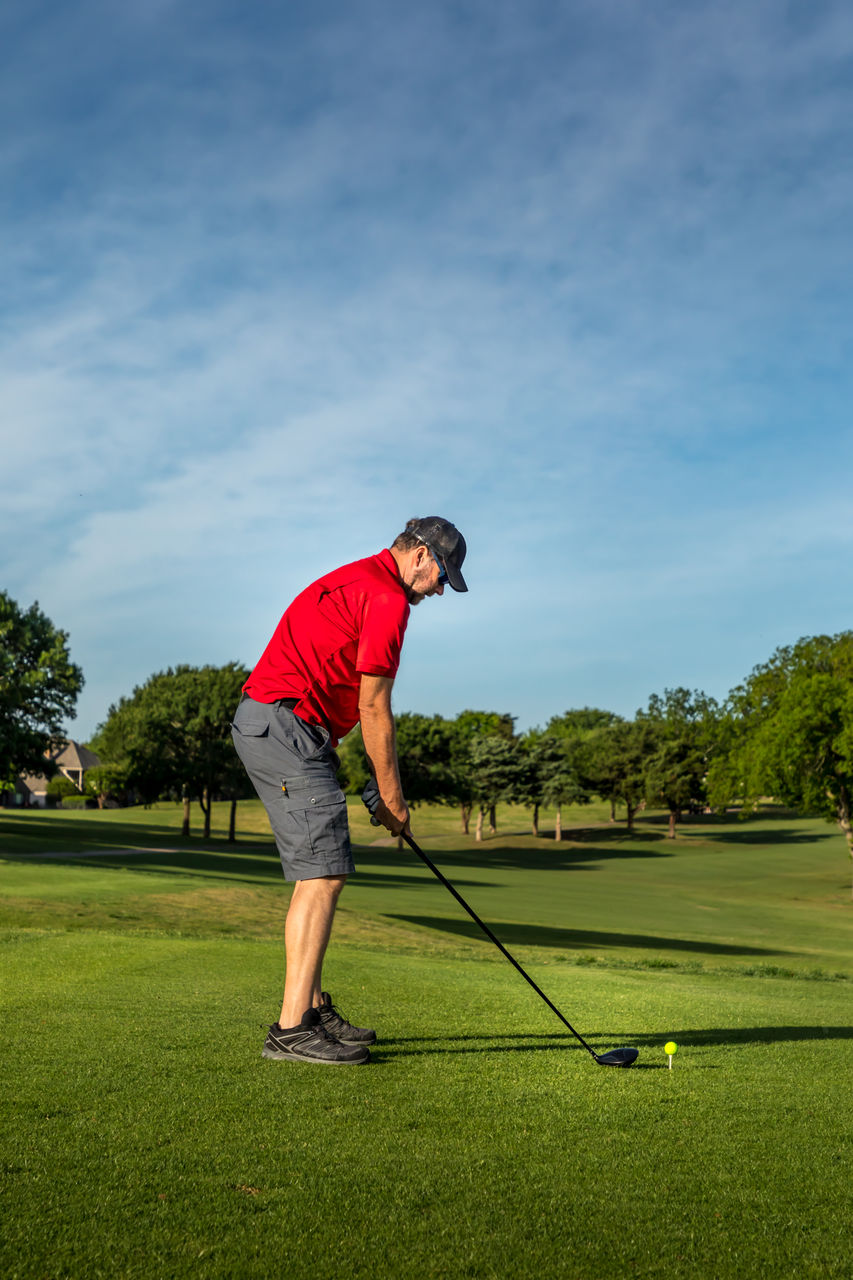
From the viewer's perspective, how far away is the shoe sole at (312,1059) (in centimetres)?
428

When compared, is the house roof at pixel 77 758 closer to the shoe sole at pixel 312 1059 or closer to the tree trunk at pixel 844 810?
the tree trunk at pixel 844 810

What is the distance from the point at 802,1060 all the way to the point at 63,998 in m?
3.94

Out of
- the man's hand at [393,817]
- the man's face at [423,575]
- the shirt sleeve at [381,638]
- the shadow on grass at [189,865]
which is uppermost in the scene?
the man's face at [423,575]

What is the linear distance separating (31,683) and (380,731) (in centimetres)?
4324

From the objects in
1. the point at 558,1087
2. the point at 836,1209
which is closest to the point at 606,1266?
the point at 836,1209

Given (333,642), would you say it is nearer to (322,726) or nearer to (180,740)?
(322,726)

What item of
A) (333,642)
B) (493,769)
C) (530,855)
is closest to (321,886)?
(333,642)

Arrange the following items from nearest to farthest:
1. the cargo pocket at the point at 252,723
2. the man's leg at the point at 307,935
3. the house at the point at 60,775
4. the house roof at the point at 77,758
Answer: the man's leg at the point at 307,935, the cargo pocket at the point at 252,723, the house at the point at 60,775, the house roof at the point at 77,758

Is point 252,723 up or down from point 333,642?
down

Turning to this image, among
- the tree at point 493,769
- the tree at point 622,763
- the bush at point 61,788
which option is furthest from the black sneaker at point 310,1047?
the bush at point 61,788

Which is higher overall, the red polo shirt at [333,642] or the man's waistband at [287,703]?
the red polo shirt at [333,642]

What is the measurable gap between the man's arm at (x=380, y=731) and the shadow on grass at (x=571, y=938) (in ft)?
44.6

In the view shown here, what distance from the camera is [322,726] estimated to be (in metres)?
4.87

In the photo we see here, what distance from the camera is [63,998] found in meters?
5.47
